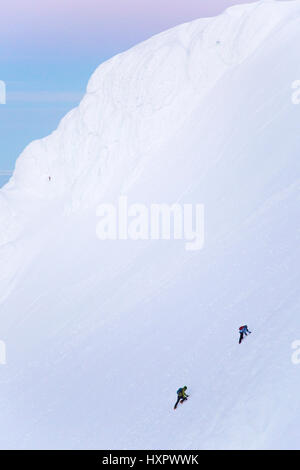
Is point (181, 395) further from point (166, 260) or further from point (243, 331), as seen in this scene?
point (166, 260)

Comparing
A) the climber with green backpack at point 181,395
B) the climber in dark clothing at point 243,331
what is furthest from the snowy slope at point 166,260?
the climber with green backpack at point 181,395

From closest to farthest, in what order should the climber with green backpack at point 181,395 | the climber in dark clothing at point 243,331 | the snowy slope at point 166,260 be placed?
the snowy slope at point 166,260, the climber with green backpack at point 181,395, the climber in dark clothing at point 243,331

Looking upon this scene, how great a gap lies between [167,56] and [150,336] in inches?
1114

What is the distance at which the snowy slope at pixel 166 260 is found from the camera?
86.9 feet

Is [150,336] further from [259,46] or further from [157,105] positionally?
[259,46]

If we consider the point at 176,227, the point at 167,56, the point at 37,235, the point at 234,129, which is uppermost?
the point at 167,56

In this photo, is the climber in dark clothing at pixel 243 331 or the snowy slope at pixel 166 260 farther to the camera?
the climber in dark clothing at pixel 243 331

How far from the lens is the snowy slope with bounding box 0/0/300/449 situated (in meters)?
26.5

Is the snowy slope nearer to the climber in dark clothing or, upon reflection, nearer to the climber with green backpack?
the climber in dark clothing

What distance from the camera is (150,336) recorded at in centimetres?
3462

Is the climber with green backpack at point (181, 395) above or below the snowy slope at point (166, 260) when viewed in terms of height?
below

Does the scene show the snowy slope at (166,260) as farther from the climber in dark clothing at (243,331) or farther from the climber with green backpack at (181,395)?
the climber with green backpack at (181,395)

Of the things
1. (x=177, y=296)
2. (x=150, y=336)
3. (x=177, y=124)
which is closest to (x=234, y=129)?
(x=177, y=124)

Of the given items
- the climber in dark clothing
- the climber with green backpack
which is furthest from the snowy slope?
the climber with green backpack
